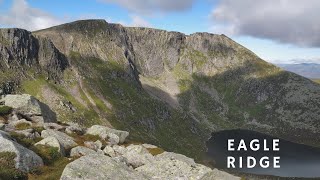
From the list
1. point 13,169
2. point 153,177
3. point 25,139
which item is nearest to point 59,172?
point 13,169

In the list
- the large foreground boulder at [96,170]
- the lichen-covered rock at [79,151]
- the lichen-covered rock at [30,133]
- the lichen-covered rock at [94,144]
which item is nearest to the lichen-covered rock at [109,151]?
the lichen-covered rock at [94,144]

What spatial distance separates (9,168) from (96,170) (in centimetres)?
649

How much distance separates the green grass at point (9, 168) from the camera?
25.5 meters

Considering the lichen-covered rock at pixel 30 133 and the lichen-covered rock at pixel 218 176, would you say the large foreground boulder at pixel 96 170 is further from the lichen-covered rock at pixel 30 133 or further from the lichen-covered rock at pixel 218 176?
the lichen-covered rock at pixel 30 133

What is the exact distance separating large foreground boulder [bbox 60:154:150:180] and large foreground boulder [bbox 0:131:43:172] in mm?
5194

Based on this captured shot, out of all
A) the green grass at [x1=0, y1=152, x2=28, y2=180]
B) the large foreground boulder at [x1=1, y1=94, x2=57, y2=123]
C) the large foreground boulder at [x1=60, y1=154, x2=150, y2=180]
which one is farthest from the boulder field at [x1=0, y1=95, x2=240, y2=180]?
the large foreground boulder at [x1=1, y1=94, x2=57, y2=123]

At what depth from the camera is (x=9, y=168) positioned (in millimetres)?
26906

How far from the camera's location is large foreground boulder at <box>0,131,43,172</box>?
28.2 m

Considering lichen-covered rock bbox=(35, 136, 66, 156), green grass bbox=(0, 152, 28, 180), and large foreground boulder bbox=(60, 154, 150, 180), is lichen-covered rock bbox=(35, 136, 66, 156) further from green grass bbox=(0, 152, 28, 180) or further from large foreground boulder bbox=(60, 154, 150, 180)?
large foreground boulder bbox=(60, 154, 150, 180)

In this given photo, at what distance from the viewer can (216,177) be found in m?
25.5

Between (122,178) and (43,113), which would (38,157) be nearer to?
(122,178)

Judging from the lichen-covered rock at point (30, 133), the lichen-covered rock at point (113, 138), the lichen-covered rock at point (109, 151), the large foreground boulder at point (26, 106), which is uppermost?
the large foreground boulder at point (26, 106)

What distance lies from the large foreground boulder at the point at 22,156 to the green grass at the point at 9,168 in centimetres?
36

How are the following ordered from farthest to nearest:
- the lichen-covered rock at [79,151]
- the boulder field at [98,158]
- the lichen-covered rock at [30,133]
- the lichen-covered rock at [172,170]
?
the lichen-covered rock at [30,133] → the lichen-covered rock at [79,151] → the lichen-covered rock at [172,170] → the boulder field at [98,158]
